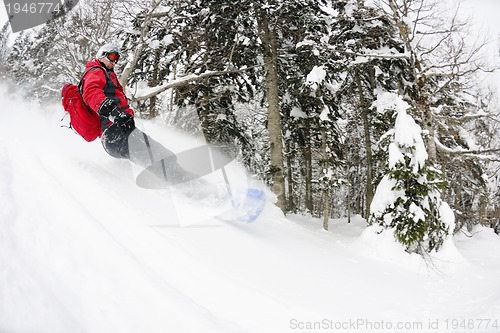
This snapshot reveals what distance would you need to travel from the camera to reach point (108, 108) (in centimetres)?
443

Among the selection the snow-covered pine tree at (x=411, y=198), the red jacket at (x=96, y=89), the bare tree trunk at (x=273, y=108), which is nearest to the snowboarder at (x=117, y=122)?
the red jacket at (x=96, y=89)

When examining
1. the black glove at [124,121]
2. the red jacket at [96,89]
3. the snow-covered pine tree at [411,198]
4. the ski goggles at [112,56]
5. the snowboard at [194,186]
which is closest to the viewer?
the red jacket at [96,89]

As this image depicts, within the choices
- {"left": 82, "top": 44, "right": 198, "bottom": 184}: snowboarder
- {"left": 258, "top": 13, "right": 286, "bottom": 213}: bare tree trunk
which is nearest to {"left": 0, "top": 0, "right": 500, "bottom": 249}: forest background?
{"left": 258, "top": 13, "right": 286, "bottom": 213}: bare tree trunk

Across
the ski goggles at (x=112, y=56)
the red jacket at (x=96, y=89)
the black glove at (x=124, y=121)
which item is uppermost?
the ski goggles at (x=112, y=56)

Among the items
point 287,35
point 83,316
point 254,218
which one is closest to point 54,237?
point 83,316

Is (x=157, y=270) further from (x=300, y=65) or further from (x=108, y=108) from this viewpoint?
(x=300, y=65)

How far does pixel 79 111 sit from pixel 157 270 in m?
2.82

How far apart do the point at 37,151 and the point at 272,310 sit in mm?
3986

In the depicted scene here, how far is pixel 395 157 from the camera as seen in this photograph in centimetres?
702

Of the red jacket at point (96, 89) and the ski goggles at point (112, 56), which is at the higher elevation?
the ski goggles at point (112, 56)

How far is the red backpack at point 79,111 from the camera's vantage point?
4648 millimetres

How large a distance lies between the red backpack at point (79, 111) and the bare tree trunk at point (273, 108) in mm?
5915

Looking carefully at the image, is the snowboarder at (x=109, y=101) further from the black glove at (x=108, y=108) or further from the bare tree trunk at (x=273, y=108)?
the bare tree trunk at (x=273, y=108)

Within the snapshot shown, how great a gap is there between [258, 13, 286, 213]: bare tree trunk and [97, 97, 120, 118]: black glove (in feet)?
19.7
